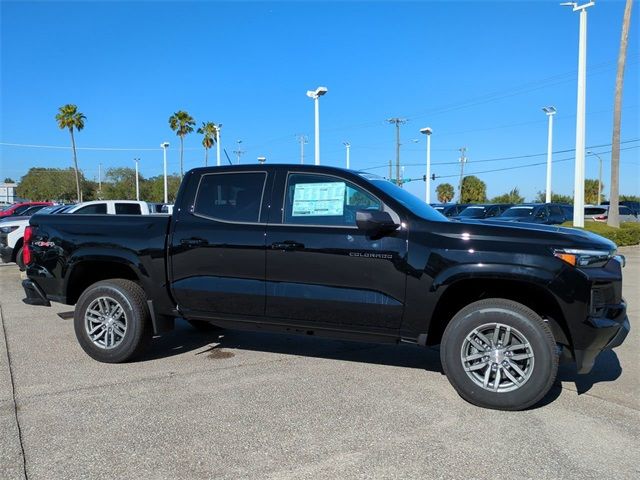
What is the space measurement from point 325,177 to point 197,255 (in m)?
1.39

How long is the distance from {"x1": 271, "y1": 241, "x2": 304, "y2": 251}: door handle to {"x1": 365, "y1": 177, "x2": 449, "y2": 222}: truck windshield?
0.85 m

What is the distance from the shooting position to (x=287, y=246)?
4586mm

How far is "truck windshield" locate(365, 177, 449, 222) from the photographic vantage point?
456 cm

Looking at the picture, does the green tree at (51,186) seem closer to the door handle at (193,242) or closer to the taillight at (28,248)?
the taillight at (28,248)

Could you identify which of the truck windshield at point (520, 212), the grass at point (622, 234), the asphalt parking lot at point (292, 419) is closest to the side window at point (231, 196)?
the asphalt parking lot at point (292, 419)

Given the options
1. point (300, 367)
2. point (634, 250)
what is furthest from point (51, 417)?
point (634, 250)

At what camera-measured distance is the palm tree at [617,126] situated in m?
22.9

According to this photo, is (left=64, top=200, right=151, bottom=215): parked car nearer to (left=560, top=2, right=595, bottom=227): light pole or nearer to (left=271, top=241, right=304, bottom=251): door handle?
(left=271, top=241, right=304, bottom=251): door handle

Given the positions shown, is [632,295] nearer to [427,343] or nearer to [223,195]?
[427,343]

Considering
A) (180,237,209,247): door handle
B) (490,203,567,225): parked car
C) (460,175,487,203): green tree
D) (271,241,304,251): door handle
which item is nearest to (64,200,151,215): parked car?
(180,237,209,247): door handle

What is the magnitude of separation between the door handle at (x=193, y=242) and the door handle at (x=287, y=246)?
71 cm

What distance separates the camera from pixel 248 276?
4742 mm

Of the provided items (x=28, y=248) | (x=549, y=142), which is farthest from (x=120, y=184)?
(x=28, y=248)

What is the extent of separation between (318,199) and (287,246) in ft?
1.68
